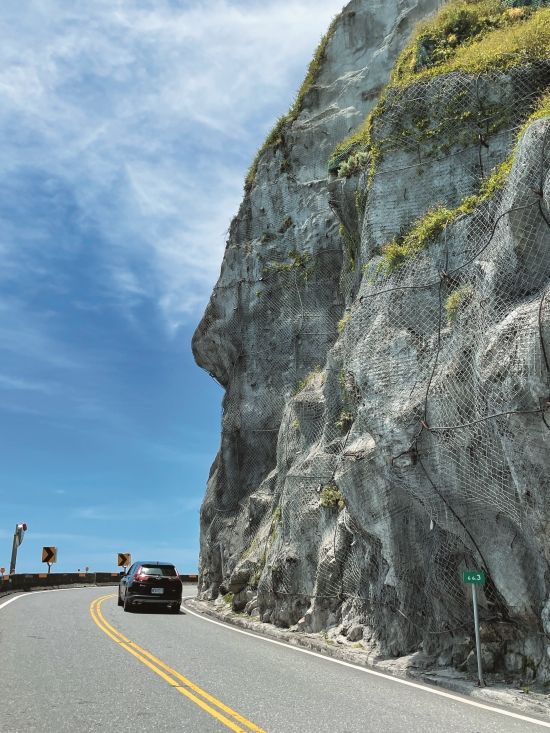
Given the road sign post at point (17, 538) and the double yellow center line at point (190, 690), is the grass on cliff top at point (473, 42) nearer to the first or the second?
the double yellow center line at point (190, 690)

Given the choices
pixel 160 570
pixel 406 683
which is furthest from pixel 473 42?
pixel 160 570

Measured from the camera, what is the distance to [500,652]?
9.94 metres

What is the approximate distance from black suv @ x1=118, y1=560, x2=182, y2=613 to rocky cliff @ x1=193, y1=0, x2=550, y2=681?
1867mm

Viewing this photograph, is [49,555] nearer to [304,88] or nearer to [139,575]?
[139,575]

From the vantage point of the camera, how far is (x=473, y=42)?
1512 centimetres

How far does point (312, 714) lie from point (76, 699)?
2732mm

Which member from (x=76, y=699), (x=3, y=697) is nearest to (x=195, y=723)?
(x=76, y=699)

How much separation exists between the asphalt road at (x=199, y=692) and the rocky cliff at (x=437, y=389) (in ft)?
6.24

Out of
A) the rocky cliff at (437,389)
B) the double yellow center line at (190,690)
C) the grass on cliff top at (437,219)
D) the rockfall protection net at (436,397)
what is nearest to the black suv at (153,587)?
the rocky cliff at (437,389)

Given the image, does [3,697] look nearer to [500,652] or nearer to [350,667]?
[350,667]

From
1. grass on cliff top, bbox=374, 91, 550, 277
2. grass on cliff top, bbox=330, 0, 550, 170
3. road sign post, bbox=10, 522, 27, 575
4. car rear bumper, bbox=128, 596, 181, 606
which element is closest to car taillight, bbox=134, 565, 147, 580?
car rear bumper, bbox=128, 596, 181, 606

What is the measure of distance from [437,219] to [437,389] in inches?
133

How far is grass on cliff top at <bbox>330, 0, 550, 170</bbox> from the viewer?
43.7 feet

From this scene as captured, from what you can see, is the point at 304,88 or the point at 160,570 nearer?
the point at 160,570
